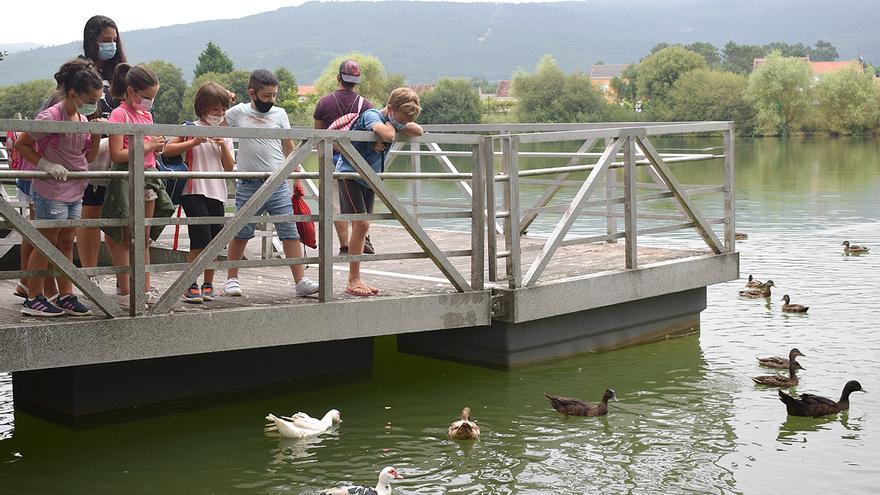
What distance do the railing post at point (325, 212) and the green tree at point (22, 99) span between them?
343 ft

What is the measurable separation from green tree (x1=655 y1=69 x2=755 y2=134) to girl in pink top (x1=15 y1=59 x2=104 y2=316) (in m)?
103

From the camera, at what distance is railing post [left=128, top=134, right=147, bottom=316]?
8.45 m

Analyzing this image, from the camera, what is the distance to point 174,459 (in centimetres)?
893

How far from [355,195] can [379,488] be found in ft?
10.7

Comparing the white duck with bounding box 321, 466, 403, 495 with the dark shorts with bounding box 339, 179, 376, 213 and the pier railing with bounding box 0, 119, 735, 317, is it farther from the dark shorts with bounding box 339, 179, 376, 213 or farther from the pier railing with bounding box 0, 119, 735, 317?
the dark shorts with bounding box 339, 179, 376, 213

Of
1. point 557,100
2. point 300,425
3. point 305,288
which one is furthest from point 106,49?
point 557,100

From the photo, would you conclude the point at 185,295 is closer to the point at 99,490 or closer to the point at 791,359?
the point at 99,490

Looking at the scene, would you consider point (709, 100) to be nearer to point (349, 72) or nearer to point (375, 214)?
point (349, 72)

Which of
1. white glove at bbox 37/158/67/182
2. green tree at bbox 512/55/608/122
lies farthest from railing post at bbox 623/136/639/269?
green tree at bbox 512/55/608/122

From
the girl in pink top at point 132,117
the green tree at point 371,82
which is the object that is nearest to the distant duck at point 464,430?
the girl in pink top at point 132,117

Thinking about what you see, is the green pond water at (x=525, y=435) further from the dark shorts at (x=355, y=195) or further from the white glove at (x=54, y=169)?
the white glove at (x=54, y=169)

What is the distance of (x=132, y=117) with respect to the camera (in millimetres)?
9102

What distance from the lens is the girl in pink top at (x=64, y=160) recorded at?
337 inches

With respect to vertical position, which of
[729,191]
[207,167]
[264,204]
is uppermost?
[207,167]
